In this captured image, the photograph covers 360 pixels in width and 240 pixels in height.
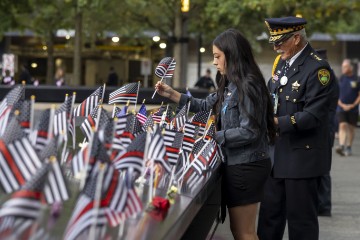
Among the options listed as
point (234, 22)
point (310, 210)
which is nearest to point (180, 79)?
point (234, 22)

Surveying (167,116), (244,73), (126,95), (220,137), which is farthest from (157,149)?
(126,95)

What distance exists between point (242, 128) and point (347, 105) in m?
13.3

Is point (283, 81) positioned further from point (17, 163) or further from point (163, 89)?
point (17, 163)

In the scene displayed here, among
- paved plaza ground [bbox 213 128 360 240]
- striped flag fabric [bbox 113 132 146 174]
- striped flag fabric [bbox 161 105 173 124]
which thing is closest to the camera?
striped flag fabric [bbox 113 132 146 174]

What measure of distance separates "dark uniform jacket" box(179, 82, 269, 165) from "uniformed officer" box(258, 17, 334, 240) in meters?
0.41

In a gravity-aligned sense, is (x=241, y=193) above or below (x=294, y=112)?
below

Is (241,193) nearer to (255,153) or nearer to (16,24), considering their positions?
(255,153)

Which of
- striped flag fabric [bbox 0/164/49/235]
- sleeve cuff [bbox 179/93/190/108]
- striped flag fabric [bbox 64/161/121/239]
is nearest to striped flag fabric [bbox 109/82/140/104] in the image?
sleeve cuff [bbox 179/93/190/108]

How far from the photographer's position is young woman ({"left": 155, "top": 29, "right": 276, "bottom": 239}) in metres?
5.55

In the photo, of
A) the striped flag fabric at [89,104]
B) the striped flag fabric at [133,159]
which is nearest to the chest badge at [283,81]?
the striped flag fabric at [89,104]

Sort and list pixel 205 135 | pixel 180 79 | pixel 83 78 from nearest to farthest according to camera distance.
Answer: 1. pixel 205 135
2. pixel 180 79
3. pixel 83 78

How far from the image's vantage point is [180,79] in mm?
31938

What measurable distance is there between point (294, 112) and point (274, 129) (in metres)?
0.37

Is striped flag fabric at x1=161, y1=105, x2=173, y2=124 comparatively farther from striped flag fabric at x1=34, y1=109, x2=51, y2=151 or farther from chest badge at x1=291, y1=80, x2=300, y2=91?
striped flag fabric at x1=34, y1=109, x2=51, y2=151
